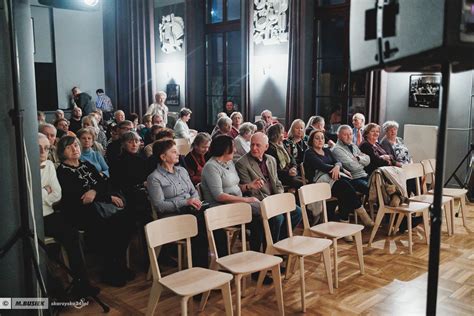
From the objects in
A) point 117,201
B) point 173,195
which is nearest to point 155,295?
point 173,195

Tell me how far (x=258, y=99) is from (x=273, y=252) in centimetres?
589

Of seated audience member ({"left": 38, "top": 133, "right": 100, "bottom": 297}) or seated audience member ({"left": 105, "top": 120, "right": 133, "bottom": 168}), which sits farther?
seated audience member ({"left": 105, "top": 120, "right": 133, "bottom": 168})

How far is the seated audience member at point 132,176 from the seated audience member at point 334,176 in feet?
6.20

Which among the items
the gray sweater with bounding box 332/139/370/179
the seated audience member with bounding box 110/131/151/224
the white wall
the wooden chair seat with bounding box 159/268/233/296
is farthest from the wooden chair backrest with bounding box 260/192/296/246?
the white wall

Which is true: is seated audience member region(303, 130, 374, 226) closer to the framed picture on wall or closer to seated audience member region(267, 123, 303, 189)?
seated audience member region(267, 123, 303, 189)

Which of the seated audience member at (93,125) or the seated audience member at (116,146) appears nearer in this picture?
the seated audience member at (116,146)

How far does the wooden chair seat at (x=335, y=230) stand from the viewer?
389 cm

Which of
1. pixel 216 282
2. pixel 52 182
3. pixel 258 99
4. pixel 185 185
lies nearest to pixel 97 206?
pixel 52 182

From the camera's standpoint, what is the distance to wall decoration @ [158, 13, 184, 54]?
10695mm

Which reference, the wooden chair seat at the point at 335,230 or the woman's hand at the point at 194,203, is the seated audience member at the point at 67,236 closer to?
the woman's hand at the point at 194,203

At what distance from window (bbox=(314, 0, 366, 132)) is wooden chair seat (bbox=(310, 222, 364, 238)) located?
4.19 metres

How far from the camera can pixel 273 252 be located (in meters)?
3.63

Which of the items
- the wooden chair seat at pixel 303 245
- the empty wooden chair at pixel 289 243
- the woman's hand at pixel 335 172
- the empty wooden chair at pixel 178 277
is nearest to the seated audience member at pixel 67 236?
the empty wooden chair at pixel 178 277

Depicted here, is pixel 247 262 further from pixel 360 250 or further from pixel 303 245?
pixel 360 250
